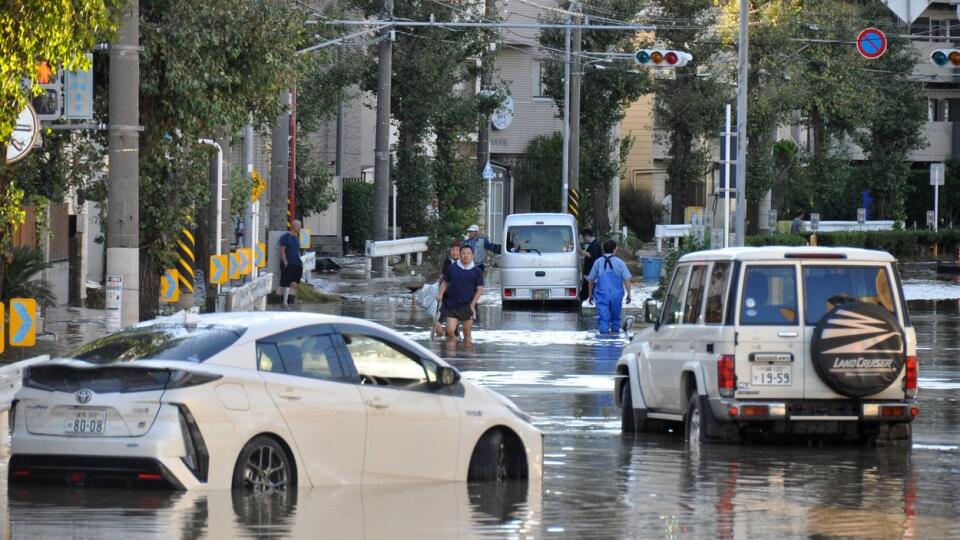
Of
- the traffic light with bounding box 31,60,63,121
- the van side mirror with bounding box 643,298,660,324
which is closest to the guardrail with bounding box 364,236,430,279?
the traffic light with bounding box 31,60,63,121

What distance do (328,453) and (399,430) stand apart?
63 cm

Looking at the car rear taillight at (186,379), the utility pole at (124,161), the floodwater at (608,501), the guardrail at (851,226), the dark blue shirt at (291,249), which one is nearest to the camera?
the floodwater at (608,501)

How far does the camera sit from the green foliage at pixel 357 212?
214ft

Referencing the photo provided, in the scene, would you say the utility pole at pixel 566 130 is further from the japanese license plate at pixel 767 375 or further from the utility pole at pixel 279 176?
the japanese license plate at pixel 767 375

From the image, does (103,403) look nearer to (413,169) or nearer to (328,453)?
(328,453)

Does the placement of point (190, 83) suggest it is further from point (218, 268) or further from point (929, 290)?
point (929, 290)

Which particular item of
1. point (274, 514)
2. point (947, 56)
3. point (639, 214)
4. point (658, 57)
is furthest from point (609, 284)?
point (639, 214)

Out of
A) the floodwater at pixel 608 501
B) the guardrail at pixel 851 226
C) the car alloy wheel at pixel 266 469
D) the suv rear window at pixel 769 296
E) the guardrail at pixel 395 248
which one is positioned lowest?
the floodwater at pixel 608 501

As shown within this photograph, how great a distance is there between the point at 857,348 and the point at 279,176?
26429 millimetres

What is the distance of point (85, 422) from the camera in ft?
38.1

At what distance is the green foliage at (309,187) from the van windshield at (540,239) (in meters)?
15.5

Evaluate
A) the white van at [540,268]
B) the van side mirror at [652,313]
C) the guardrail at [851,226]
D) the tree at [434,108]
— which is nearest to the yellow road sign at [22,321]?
the van side mirror at [652,313]

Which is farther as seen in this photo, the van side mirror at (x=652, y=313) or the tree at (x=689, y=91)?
the tree at (x=689, y=91)

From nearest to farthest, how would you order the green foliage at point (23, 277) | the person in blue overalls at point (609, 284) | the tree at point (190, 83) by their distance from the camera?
the tree at point (190, 83), the green foliage at point (23, 277), the person in blue overalls at point (609, 284)
